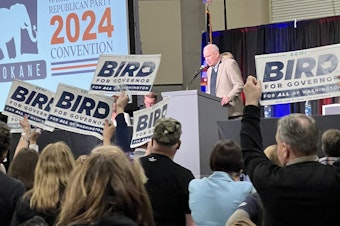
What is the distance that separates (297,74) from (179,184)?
1.08m

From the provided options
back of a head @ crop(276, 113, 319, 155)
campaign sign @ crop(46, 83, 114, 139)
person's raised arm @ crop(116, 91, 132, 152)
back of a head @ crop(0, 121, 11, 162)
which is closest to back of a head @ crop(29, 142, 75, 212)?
back of a head @ crop(0, 121, 11, 162)

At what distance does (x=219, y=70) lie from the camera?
7.07m

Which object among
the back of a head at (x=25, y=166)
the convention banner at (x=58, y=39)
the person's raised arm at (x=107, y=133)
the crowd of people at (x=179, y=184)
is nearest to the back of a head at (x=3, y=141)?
the crowd of people at (x=179, y=184)

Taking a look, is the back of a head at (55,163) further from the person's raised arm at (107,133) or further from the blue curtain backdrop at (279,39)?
the blue curtain backdrop at (279,39)

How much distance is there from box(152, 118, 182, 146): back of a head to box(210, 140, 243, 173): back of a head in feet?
0.96

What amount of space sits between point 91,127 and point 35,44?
→ 332 cm

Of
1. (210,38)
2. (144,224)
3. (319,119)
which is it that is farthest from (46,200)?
(210,38)

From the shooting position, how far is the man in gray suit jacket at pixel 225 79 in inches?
258

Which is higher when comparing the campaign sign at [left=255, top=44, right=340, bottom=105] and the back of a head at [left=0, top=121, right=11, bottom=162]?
the campaign sign at [left=255, top=44, right=340, bottom=105]

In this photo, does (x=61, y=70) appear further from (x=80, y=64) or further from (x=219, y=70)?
(x=219, y=70)

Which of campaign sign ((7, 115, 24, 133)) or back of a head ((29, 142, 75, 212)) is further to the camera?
campaign sign ((7, 115, 24, 133))

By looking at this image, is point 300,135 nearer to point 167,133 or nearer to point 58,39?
point 167,133

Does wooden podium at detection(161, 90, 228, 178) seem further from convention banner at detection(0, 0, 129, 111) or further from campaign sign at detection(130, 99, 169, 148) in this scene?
convention banner at detection(0, 0, 129, 111)

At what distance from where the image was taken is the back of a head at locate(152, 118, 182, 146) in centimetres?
351
